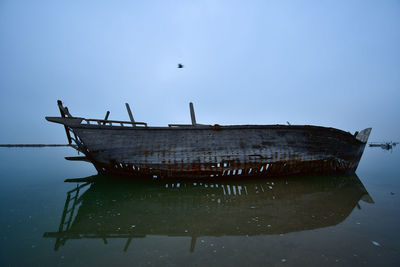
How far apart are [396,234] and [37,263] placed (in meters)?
6.42

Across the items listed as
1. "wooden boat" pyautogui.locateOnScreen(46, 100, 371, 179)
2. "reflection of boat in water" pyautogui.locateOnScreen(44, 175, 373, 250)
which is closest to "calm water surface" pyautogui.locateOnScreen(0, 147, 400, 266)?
"reflection of boat in water" pyautogui.locateOnScreen(44, 175, 373, 250)

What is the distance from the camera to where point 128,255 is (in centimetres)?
301

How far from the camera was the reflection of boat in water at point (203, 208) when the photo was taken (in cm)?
390

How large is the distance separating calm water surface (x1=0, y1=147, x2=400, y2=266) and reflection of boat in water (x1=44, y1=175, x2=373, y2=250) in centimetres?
3

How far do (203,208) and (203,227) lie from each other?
126cm

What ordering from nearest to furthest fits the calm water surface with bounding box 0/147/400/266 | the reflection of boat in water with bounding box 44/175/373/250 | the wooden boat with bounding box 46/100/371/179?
the calm water surface with bounding box 0/147/400/266, the reflection of boat in water with bounding box 44/175/373/250, the wooden boat with bounding box 46/100/371/179

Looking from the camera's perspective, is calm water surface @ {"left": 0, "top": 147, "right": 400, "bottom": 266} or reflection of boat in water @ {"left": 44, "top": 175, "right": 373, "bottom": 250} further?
reflection of boat in water @ {"left": 44, "top": 175, "right": 373, "bottom": 250}

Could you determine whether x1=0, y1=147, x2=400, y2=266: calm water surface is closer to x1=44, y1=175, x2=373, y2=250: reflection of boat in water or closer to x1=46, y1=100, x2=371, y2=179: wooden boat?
x1=44, y1=175, x2=373, y2=250: reflection of boat in water

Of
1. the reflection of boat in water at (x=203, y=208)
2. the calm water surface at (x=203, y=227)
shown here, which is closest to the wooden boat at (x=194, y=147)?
the reflection of boat in water at (x=203, y=208)

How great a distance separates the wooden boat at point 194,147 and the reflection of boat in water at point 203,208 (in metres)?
0.74

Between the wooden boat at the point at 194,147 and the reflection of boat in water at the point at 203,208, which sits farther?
the wooden boat at the point at 194,147

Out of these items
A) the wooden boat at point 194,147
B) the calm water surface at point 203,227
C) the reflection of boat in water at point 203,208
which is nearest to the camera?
the calm water surface at point 203,227

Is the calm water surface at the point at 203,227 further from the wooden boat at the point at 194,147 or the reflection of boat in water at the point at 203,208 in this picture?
the wooden boat at the point at 194,147

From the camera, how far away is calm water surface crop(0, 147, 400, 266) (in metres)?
2.92
